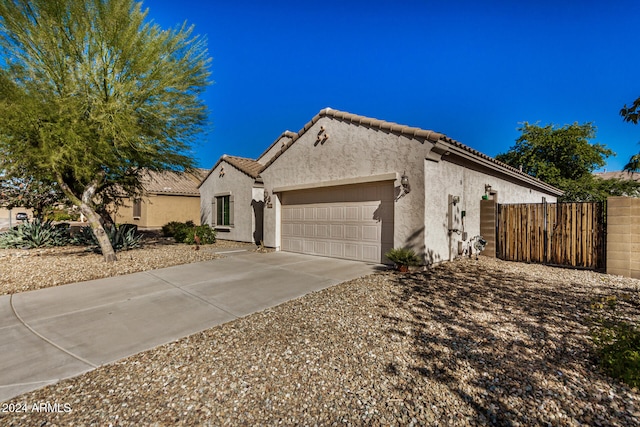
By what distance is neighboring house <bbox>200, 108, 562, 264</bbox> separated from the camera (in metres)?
7.50

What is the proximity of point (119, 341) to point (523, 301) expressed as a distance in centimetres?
612

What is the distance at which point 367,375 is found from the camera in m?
2.88

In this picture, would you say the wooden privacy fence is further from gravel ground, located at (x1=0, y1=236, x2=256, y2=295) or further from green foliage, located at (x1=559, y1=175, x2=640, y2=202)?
green foliage, located at (x1=559, y1=175, x2=640, y2=202)

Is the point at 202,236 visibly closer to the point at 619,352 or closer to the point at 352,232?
the point at 352,232

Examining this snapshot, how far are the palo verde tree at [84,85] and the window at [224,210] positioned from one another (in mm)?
6177

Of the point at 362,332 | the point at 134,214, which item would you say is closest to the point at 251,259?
the point at 362,332

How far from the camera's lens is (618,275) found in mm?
6949

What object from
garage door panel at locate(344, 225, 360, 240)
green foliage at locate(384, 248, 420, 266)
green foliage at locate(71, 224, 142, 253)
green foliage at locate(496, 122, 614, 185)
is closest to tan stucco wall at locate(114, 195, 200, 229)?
green foliage at locate(71, 224, 142, 253)

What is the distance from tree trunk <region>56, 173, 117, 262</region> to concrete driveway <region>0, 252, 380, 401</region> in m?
2.29

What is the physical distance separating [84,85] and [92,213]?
142 inches

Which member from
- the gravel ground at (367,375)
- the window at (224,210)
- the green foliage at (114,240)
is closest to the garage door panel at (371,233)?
the gravel ground at (367,375)

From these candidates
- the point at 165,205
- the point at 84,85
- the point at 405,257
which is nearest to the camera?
the point at 405,257

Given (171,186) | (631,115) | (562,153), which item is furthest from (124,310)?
(562,153)

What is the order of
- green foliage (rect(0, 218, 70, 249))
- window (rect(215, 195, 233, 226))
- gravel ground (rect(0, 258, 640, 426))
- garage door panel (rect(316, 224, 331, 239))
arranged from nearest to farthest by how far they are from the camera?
1. gravel ground (rect(0, 258, 640, 426))
2. garage door panel (rect(316, 224, 331, 239))
3. green foliage (rect(0, 218, 70, 249))
4. window (rect(215, 195, 233, 226))
